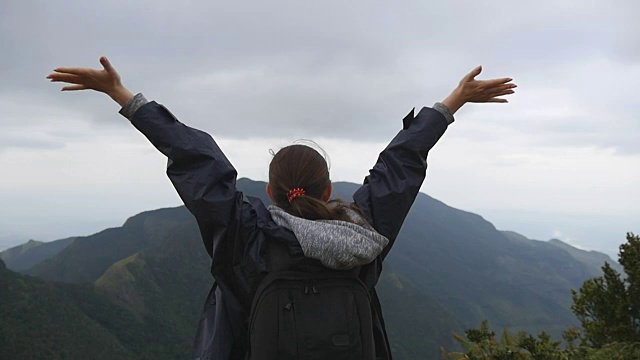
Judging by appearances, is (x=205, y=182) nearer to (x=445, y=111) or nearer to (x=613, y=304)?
(x=445, y=111)

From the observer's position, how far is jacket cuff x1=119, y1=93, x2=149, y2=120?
243 centimetres

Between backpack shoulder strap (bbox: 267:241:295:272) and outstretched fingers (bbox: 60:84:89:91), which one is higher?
outstretched fingers (bbox: 60:84:89:91)

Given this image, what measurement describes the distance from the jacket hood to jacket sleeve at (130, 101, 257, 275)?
0.20 meters

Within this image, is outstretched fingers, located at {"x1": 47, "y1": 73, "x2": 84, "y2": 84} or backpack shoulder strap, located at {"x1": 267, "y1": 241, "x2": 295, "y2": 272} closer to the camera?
backpack shoulder strap, located at {"x1": 267, "y1": 241, "x2": 295, "y2": 272}

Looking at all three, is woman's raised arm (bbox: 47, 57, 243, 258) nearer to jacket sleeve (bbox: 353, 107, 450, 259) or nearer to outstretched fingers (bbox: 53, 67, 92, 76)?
outstretched fingers (bbox: 53, 67, 92, 76)

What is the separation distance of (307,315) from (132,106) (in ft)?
3.90

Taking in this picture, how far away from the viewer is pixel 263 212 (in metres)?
2.44

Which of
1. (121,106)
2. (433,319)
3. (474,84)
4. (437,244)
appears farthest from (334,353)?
(437,244)

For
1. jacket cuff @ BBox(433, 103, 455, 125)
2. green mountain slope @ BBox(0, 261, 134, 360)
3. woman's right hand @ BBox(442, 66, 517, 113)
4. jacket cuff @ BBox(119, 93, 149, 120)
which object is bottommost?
green mountain slope @ BBox(0, 261, 134, 360)

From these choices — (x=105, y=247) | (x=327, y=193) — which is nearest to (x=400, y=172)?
(x=327, y=193)

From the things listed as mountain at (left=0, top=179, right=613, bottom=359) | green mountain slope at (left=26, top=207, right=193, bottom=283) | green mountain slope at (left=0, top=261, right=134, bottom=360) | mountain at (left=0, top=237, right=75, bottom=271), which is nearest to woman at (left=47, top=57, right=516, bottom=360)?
mountain at (left=0, top=179, right=613, bottom=359)

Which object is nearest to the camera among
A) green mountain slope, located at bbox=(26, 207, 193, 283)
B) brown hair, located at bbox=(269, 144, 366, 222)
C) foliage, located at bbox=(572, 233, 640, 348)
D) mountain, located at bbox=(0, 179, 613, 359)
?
brown hair, located at bbox=(269, 144, 366, 222)

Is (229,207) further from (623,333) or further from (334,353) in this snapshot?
(623,333)

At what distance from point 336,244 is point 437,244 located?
151340mm
